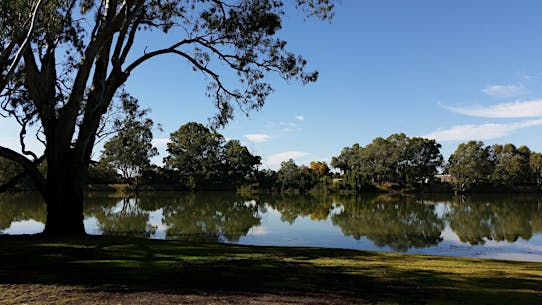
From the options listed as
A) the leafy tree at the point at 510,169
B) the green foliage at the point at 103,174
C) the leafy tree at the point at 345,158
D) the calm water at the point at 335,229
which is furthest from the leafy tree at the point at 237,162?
the leafy tree at the point at 510,169

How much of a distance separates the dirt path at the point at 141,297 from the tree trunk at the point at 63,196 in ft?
17.6

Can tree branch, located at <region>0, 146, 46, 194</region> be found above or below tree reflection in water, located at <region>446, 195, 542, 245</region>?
above

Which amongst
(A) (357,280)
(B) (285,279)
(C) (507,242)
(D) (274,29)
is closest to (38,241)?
(B) (285,279)

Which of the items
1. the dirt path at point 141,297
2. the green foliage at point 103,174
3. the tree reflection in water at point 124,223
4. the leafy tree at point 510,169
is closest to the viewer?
the dirt path at point 141,297

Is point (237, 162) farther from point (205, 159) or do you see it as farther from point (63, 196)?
point (63, 196)

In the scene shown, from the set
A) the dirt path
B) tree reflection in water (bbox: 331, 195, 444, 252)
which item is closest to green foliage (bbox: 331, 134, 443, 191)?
tree reflection in water (bbox: 331, 195, 444, 252)

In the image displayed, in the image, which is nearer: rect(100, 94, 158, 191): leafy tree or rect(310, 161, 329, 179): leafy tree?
rect(100, 94, 158, 191): leafy tree

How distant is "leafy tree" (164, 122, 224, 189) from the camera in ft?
165

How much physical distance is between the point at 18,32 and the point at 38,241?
411cm

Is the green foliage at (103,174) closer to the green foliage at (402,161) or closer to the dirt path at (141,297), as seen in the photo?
the green foliage at (402,161)

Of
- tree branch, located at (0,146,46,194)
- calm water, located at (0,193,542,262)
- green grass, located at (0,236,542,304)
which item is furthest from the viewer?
calm water, located at (0,193,542,262)

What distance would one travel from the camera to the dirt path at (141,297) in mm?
4203

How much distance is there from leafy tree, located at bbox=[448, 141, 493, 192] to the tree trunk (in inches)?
2140

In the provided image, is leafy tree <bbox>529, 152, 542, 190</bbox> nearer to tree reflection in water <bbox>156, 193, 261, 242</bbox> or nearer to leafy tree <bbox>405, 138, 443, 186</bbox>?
leafy tree <bbox>405, 138, 443, 186</bbox>
